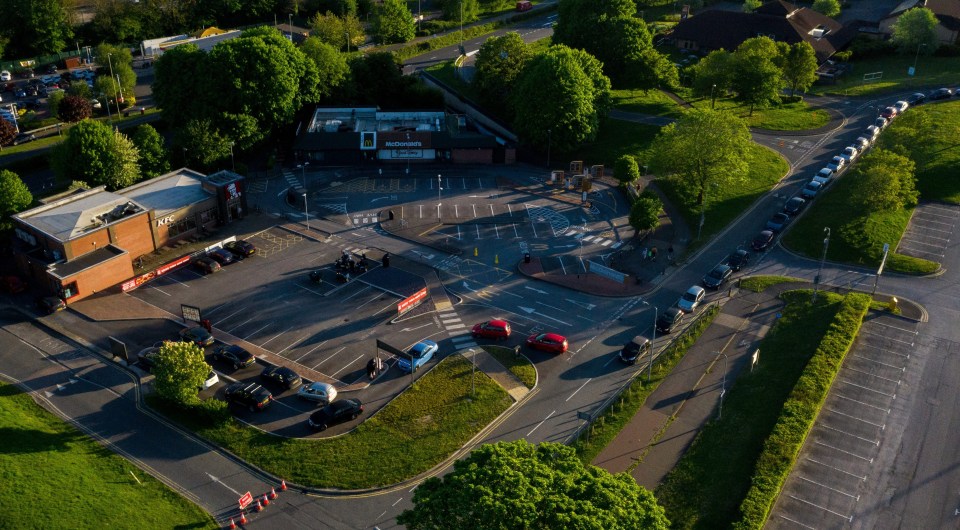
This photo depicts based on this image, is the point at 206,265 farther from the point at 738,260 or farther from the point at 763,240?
the point at 763,240

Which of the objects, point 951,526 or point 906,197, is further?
point 906,197

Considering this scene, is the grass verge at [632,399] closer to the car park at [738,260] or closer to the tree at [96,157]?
the car park at [738,260]

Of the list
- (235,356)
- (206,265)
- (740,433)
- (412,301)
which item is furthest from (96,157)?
(740,433)

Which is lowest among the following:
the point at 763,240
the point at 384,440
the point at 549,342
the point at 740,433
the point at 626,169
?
the point at 384,440

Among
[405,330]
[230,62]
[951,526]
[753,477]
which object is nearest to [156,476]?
[405,330]

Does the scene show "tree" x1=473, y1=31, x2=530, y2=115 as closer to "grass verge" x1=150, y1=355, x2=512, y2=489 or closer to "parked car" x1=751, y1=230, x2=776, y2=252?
"parked car" x1=751, y1=230, x2=776, y2=252

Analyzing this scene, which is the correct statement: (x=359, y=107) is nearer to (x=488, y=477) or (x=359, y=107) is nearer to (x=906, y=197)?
(x=906, y=197)

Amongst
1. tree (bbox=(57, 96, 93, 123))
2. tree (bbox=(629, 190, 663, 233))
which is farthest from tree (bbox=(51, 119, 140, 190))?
tree (bbox=(629, 190, 663, 233))
